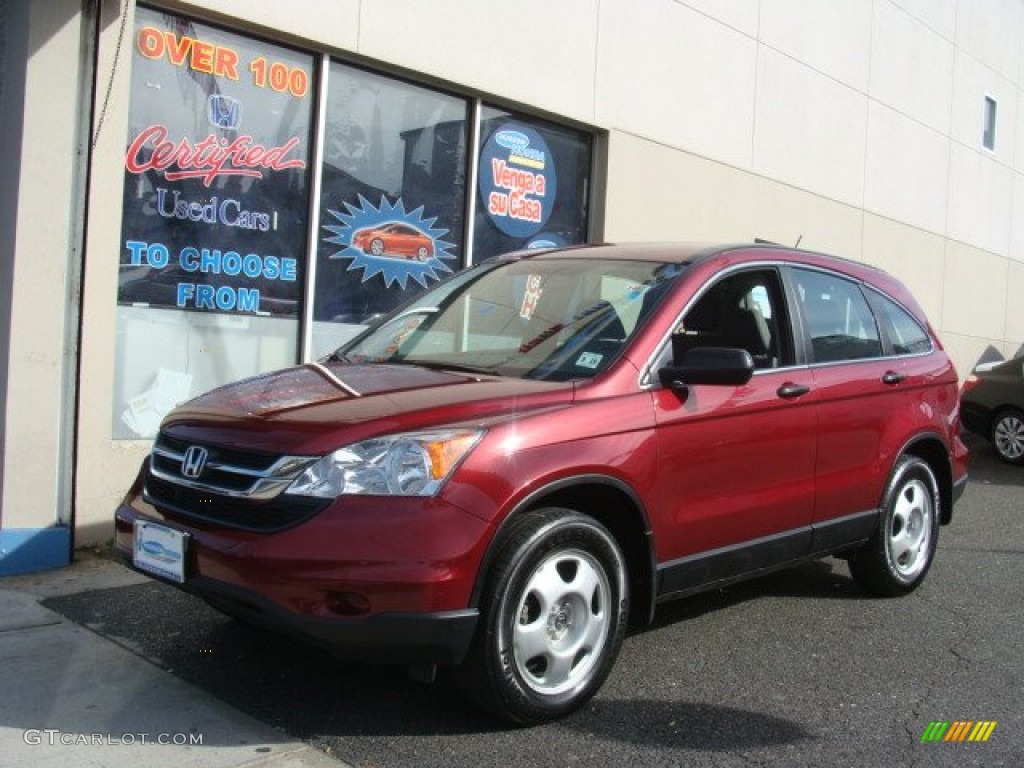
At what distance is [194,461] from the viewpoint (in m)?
3.63

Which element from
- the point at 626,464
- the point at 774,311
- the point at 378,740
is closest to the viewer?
the point at 378,740

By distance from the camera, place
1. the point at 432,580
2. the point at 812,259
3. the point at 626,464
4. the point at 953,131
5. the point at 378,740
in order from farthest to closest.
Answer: the point at 953,131 < the point at 812,259 < the point at 626,464 < the point at 378,740 < the point at 432,580

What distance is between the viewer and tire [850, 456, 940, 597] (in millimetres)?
5285

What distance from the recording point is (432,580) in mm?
3176

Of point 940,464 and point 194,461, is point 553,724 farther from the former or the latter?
point 940,464

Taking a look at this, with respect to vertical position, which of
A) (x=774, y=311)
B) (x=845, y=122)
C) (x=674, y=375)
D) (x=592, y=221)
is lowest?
(x=674, y=375)

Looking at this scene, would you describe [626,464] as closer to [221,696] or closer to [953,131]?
[221,696]

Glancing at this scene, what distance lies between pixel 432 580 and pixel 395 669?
3.81 feet

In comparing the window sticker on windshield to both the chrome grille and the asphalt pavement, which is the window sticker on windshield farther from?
the asphalt pavement

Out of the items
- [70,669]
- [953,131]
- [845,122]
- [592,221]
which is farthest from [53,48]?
[953,131]

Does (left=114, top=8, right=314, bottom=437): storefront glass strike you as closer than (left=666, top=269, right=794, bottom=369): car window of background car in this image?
No

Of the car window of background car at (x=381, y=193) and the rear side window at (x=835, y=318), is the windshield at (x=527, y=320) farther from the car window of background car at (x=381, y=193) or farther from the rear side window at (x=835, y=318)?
the car window of background car at (x=381, y=193)

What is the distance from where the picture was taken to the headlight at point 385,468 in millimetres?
3248

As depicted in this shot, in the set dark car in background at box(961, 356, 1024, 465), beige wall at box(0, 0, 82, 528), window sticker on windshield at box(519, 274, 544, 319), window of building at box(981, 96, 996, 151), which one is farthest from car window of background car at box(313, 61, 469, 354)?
window of building at box(981, 96, 996, 151)
